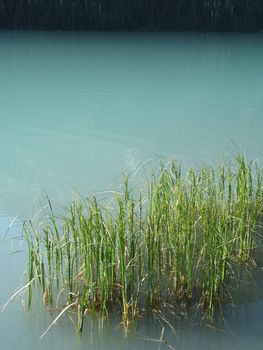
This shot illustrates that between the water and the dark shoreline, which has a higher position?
the dark shoreline

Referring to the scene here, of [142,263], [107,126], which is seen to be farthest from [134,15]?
[142,263]

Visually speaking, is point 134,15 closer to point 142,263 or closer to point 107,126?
point 107,126

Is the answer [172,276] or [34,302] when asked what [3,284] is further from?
[172,276]

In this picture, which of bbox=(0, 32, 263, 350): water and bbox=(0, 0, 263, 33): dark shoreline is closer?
bbox=(0, 32, 263, 350): water

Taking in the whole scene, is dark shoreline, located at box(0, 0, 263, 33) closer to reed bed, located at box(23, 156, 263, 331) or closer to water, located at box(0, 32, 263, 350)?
water, located at box(0, 32, 263, 350)

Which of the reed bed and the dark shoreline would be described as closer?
the reed bed

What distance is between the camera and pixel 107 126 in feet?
22.6

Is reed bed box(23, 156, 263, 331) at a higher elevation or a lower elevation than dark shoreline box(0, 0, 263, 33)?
lower

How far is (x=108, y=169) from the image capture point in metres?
5.24

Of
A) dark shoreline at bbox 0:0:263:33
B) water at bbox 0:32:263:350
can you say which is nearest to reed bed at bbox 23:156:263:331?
water at bbox 0:32:263:350

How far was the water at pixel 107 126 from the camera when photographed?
8.81 feet

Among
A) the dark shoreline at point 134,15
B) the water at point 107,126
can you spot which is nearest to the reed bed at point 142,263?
the water at point 107,126

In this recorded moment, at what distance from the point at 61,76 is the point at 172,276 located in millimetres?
7535

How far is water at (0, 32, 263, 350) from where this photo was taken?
269cm
